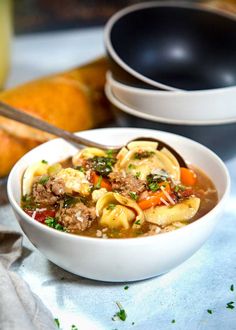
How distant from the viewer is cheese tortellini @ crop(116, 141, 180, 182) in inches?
81.0

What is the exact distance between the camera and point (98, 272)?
177 centimetres

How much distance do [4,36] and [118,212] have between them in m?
1.46

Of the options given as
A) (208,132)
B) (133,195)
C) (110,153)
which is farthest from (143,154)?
(208,132)

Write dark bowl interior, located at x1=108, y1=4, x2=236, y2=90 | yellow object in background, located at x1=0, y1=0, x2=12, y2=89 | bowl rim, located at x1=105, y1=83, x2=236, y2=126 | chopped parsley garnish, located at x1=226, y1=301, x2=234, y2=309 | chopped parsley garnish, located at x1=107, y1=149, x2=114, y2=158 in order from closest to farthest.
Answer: chopped parsley garnish, located at x1=226, y1=301, x2=234, y2=309 < chopped parsley garnish, located at x1=107, y1=149, x2=114, y2=158 < bowl rim, located at x1=105, y1=83, x2=236, y2=126 < dark bowl interior, located at x1=108, y1=4, x2=236, y2=90 < yellow object in background, located at x1=0, y1=0, x2=12, y2=89

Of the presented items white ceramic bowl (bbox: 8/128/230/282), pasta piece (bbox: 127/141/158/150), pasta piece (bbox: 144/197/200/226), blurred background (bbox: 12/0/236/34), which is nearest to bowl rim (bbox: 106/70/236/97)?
pasta piece (bbox: 127/141/158/150)

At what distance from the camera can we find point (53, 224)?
5.93 feet

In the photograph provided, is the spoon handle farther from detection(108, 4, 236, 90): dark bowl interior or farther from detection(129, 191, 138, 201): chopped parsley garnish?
detection(108, 4, 236, 90): dark bowl interior

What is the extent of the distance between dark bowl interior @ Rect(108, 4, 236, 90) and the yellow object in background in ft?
1.92

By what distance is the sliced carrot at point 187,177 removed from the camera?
6.88ft

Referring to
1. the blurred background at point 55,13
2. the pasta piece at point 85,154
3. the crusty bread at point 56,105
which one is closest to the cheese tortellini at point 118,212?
the pasta piece at point 85,154

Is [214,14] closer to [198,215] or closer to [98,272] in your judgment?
[198,215]

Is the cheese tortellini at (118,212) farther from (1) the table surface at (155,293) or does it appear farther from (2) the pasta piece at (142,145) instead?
(2) the pasta piece at (142,145)

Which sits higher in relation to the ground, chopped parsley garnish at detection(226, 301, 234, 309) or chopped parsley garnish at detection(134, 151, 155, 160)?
chopped parsley garnish at detection(134, 151, 155, 160)

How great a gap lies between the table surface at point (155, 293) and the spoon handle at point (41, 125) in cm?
40
